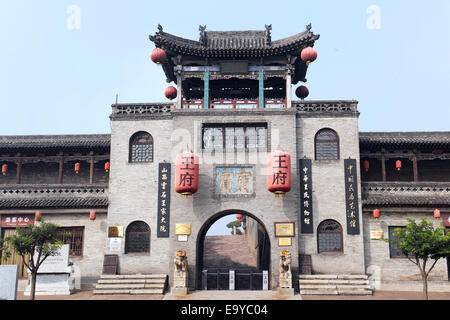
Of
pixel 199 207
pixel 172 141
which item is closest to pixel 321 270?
pixel 199 207

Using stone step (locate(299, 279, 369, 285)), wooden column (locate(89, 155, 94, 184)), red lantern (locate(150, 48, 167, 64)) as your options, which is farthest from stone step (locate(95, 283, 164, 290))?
red lantern (locate(150, 48, 167, 64))

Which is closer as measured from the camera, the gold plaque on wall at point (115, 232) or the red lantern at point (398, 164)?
the gold plaque on wall at point (115, 232)

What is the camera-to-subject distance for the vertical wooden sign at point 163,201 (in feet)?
58.4

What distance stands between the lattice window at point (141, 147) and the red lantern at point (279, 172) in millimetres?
5253

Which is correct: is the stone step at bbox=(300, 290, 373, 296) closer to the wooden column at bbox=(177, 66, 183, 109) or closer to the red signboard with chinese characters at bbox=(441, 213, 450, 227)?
the red signboard with chinese characters at bbox=(441, 213, 450, 227)

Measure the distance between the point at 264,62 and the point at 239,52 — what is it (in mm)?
1254

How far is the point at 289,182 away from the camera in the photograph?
16547 millimetres

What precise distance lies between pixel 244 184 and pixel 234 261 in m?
9.62

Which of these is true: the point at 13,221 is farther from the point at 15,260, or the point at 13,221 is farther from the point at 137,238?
the point at 137,238

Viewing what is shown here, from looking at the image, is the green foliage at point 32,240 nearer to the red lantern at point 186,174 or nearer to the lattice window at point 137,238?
the lattice window at point 137,238

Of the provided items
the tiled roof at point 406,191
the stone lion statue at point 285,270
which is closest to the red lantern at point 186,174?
the stone lion statue at point 285,270

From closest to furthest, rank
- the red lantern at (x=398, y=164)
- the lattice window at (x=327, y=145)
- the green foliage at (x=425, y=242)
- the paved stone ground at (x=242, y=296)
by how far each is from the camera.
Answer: the green foliage at (x=425, y=242) → the paved stone ground at (x=242, y=296) → the lattice window at (x=327, y=145) → the red lantern at (x=398, y=164)

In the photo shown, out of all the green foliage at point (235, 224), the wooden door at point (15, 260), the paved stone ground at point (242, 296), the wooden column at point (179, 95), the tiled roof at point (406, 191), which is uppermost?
the wooden column at point (179, 95)

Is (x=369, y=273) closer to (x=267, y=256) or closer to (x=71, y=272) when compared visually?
(x=267, y=256)
